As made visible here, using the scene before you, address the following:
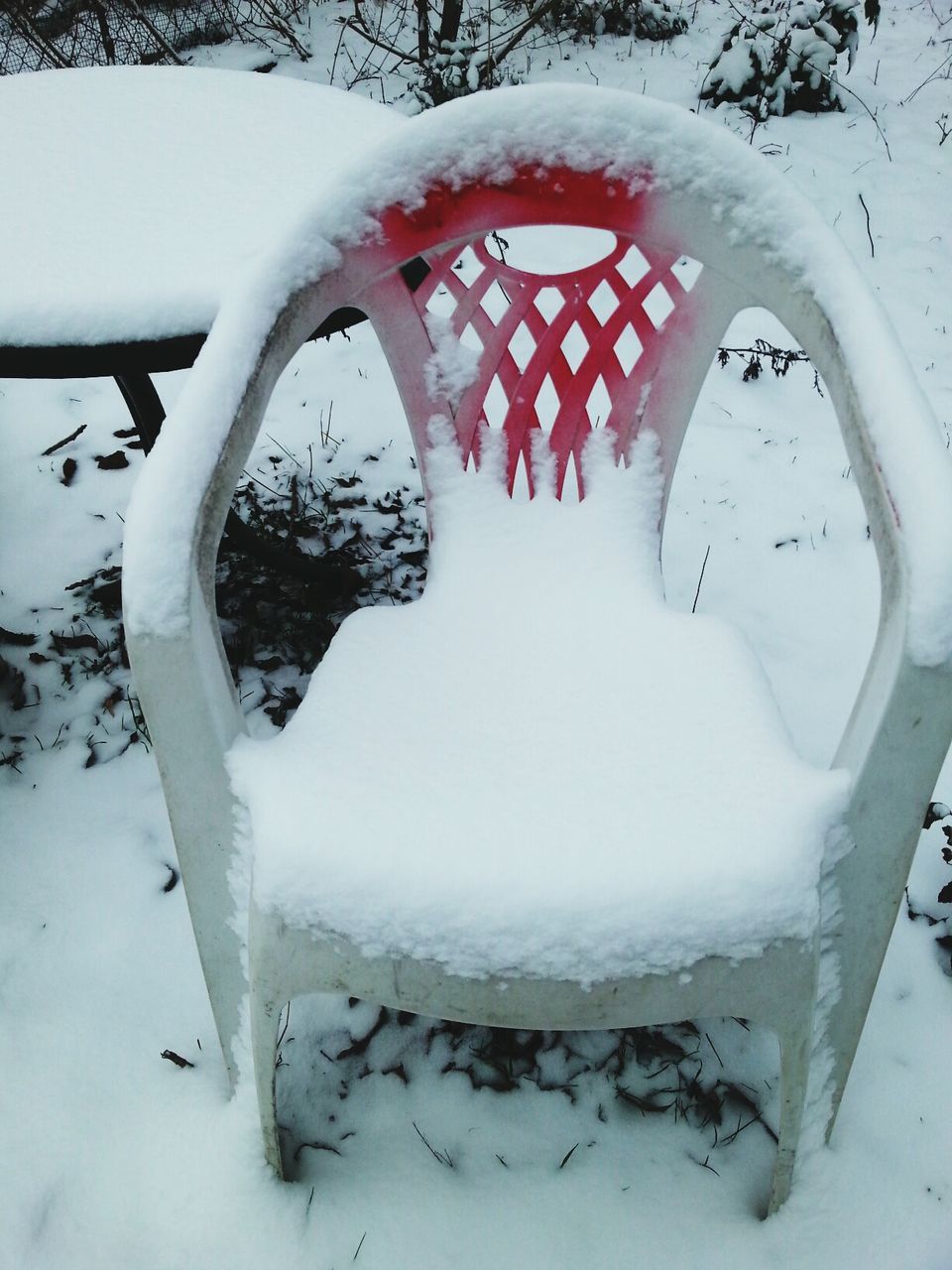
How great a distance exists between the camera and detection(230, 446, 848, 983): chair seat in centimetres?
87

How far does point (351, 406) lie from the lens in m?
2.73

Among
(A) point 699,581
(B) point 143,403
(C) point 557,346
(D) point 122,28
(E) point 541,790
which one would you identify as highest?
(D) point 122,28

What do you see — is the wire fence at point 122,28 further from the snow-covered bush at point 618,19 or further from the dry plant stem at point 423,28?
the snow-covered bush at point 618,19

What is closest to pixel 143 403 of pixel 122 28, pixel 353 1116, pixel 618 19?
pixel 353 1116

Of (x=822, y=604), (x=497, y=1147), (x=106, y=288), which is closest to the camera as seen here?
(x=106, y=288)

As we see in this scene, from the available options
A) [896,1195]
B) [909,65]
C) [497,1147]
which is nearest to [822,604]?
[896,1195]

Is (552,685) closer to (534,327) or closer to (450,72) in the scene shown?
(534,327)

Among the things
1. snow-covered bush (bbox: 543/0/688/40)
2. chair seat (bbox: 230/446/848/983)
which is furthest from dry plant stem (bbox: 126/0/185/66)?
chair seat (bbox: 230/446/848/983)

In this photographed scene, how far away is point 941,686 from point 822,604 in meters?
1.30

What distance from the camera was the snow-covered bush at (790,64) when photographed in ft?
13.4

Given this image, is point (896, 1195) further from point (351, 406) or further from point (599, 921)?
point (351, 406)

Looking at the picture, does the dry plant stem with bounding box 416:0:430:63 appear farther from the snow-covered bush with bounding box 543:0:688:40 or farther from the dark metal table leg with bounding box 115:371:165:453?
the dark metal table leg with bounding box 115:371:165:453

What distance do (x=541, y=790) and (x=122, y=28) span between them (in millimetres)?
4751

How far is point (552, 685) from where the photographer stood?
117 centimetres
